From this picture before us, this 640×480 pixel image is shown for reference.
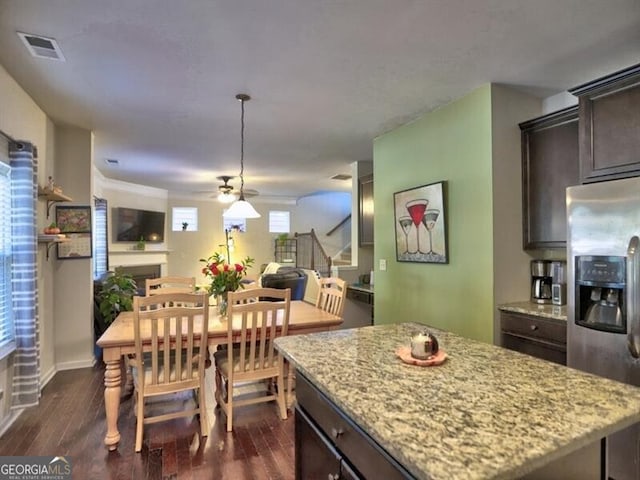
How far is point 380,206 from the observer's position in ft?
13.8

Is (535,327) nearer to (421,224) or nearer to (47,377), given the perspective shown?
(421,224)

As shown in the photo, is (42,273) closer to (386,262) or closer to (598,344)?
(386,262)

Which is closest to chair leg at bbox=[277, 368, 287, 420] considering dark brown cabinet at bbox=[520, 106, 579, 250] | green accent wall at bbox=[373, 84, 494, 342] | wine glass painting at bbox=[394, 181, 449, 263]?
green accent wall at bbox=[373, 84, 494, 342]

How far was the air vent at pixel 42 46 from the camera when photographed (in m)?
2.16

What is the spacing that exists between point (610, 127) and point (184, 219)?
8.33 meters

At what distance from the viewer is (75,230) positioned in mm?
3969

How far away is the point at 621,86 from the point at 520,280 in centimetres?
149

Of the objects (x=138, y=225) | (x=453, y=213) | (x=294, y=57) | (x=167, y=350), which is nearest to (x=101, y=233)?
(x=138, y=225)

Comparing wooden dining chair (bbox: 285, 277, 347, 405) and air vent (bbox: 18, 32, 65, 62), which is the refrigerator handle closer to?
wooden dining chair (bbox: 285, 277, 347, 405)

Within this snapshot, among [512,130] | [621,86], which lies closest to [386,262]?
[512,130]

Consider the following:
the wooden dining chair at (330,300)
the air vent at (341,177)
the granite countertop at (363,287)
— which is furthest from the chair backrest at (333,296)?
the air vent at (341,177)

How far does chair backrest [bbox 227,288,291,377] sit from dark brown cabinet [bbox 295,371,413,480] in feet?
3.73

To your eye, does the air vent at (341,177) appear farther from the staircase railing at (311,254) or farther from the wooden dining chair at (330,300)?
the wooden dining chair at (330,300)

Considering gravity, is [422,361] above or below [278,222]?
below
